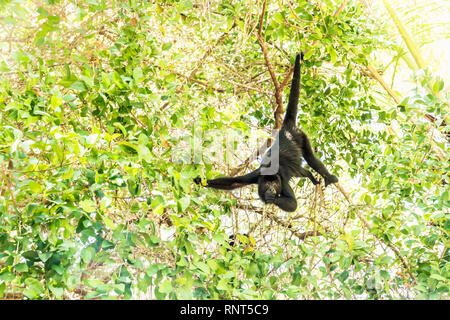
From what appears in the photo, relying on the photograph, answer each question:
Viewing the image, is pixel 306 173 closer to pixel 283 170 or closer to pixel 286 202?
pixel 283 170

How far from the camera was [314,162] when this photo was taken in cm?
414

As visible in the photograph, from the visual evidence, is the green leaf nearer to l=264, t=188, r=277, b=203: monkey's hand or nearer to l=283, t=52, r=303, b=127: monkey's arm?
l=264, t=188, r=277, b=203: monkey's hand

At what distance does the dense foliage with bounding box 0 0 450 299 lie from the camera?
169 cm

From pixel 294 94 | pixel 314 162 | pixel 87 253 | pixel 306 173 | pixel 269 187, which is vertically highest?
pixel 294 94

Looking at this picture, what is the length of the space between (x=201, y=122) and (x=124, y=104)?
53 cm

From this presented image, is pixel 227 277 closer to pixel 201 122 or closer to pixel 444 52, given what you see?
pixel 201 122

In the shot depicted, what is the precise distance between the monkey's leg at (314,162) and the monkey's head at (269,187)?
0.42 meters

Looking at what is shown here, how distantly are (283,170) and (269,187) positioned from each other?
47 cm

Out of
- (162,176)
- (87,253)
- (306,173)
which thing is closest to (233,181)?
(306,173)

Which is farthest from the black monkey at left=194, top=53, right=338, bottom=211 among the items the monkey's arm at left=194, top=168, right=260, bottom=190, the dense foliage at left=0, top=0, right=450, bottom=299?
the dense foliage at left=0, top=0, right=450, bottom=299

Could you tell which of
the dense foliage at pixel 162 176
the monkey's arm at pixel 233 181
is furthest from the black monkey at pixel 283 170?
the dense foliage at pixel 162 176

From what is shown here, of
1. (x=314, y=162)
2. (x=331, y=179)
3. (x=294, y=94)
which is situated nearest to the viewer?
(x=294, y=94)
